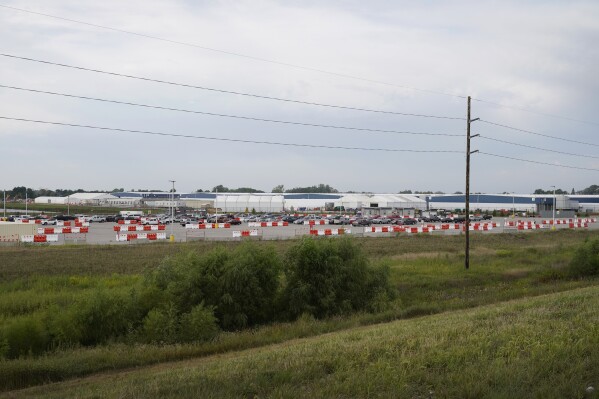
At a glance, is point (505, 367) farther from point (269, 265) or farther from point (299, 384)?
point (269, 265)

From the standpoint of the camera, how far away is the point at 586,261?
2969 cm

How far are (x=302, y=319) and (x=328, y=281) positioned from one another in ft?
7.06

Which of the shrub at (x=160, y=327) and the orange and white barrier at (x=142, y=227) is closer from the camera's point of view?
the shrub at (x=160, y=327)

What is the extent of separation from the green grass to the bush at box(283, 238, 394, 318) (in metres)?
7.58

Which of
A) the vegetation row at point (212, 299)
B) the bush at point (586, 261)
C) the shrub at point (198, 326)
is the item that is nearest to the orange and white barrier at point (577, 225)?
the bush at point (586, 261)

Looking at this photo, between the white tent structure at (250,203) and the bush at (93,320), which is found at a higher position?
the white tent structure at (250,203)

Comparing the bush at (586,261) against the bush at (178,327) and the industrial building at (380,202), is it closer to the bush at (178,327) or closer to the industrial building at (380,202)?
the bush at (178,327)

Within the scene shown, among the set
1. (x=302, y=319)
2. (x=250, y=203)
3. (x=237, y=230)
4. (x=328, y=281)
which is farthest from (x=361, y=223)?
(x=250, y=203)

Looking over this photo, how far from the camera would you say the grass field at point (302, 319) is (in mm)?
8641

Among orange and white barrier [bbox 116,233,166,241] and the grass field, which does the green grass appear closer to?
the grass field

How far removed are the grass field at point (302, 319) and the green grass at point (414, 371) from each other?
0.05m

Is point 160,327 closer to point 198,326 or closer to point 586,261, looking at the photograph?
point 198,326

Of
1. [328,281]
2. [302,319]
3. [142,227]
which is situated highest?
[328,281]

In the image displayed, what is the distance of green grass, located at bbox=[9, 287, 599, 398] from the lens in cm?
779
